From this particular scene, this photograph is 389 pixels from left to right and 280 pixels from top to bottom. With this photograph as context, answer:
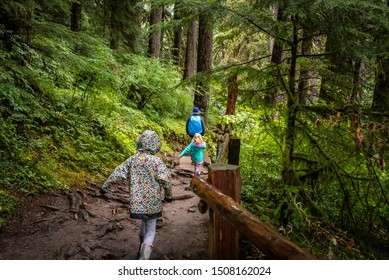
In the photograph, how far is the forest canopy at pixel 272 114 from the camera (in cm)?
437

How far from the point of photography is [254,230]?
306cm

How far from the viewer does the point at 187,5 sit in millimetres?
4656

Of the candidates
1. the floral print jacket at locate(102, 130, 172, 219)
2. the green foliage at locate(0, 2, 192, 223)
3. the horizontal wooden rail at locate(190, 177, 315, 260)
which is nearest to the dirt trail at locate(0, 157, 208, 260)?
the green foliage at locate(0, 2, 192, 223)

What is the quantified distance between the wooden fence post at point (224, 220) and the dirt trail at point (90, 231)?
1132 mm

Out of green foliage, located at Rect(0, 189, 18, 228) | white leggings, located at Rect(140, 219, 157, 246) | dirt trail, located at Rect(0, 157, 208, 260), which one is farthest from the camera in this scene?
green foliage, located at Rect(0, 189, 18, 228)

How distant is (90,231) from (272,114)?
368 cm

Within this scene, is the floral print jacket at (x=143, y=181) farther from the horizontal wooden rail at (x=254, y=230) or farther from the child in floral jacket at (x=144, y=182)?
the horizontal wooden rail at (x=254, y=230)

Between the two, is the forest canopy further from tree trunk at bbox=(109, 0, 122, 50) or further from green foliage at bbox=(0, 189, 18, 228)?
tree trunk at bbox=(109, 0, 122, 50)

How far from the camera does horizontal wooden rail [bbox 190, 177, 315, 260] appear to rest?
2744 millimetres

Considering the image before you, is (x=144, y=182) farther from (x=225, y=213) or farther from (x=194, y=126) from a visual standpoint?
(x=194, y=126)

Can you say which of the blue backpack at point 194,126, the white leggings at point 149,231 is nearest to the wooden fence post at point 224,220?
the white leggings at point 149,231

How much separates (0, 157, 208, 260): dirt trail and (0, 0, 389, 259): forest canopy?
419 millimetres

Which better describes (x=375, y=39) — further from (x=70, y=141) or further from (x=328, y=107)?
(x=70, y=141)

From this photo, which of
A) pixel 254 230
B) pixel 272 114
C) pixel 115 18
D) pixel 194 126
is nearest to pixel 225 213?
pixel 254 230
